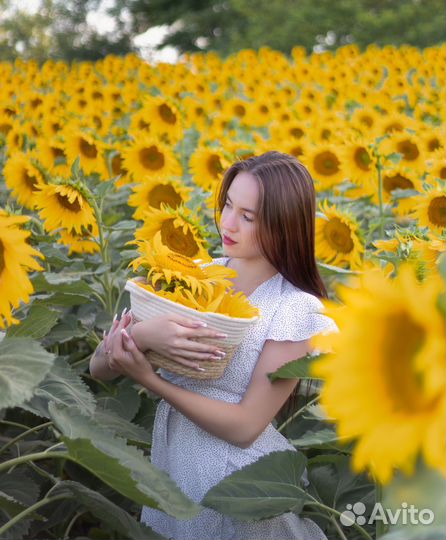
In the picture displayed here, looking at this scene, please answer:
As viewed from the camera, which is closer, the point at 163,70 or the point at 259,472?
the point at 259,472

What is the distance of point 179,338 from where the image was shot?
1449 millimetres

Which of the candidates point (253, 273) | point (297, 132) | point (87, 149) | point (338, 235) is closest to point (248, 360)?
point (253, 273)

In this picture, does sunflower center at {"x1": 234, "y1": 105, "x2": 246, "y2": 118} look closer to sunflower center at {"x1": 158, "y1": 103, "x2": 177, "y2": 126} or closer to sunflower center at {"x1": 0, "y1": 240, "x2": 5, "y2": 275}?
sunflower center at {"x1": 158, "y1": 103, "x2": 177, "y2": 126}

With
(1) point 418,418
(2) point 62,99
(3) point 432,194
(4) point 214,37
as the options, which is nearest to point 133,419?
(3) point 432,194

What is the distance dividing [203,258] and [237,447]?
0.48m

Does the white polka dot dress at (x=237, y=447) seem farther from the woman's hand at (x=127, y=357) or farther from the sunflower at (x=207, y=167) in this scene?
the sunflower at (x=207, y=167)

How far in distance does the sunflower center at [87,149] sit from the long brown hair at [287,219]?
1954mm

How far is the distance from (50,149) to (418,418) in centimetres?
336

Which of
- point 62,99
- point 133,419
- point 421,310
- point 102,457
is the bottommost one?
point 133,419

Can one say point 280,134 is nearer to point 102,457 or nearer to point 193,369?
point 193,369

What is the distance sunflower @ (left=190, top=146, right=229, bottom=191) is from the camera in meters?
3.46

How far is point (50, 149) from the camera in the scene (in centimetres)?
382

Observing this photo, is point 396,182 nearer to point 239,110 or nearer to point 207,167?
point 207,167

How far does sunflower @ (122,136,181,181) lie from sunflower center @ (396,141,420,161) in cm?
98
